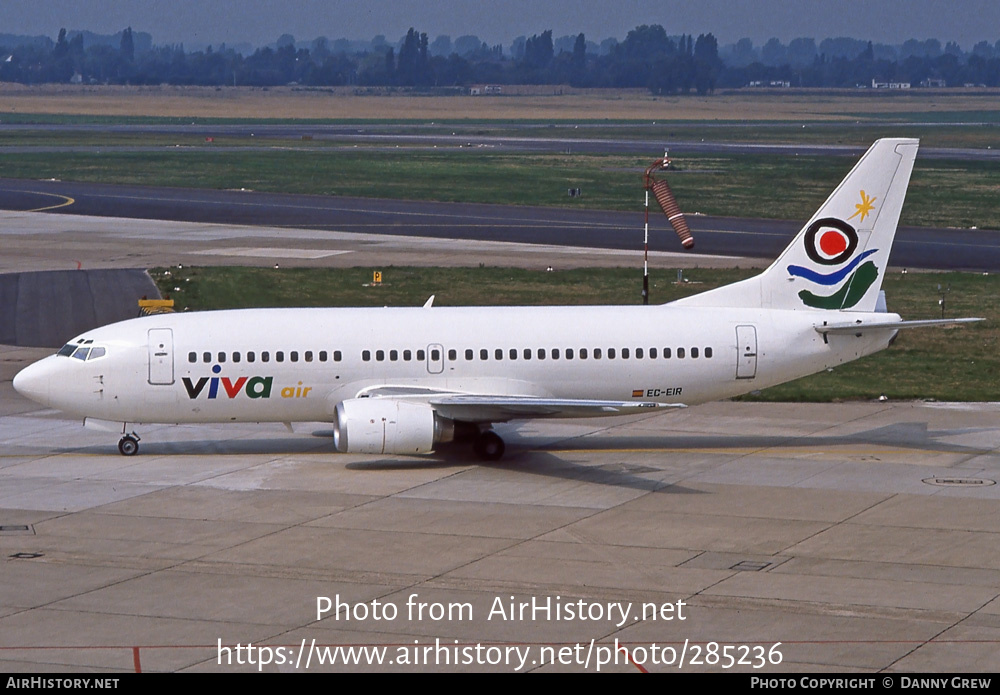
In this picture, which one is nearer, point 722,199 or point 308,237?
point 308,237

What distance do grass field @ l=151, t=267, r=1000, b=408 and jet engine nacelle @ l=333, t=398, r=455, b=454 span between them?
1472 centimetres

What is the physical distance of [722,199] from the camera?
103250 mm

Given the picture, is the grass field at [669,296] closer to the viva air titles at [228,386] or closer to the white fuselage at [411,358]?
the white fuselage at [411,358]

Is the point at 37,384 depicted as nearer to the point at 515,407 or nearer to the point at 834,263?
the point at 515,407

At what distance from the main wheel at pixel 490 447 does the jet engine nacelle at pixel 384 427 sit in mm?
1836

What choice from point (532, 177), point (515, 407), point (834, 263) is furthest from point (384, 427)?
point (532, 177)

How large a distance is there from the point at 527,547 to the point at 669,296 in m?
34.1

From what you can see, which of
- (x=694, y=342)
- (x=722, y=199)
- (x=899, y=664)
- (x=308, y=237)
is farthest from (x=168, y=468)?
(x=722, y=199)

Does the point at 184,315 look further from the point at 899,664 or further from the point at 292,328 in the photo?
the point at 899,664

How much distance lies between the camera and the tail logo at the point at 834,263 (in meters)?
37.9

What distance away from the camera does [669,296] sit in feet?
200
